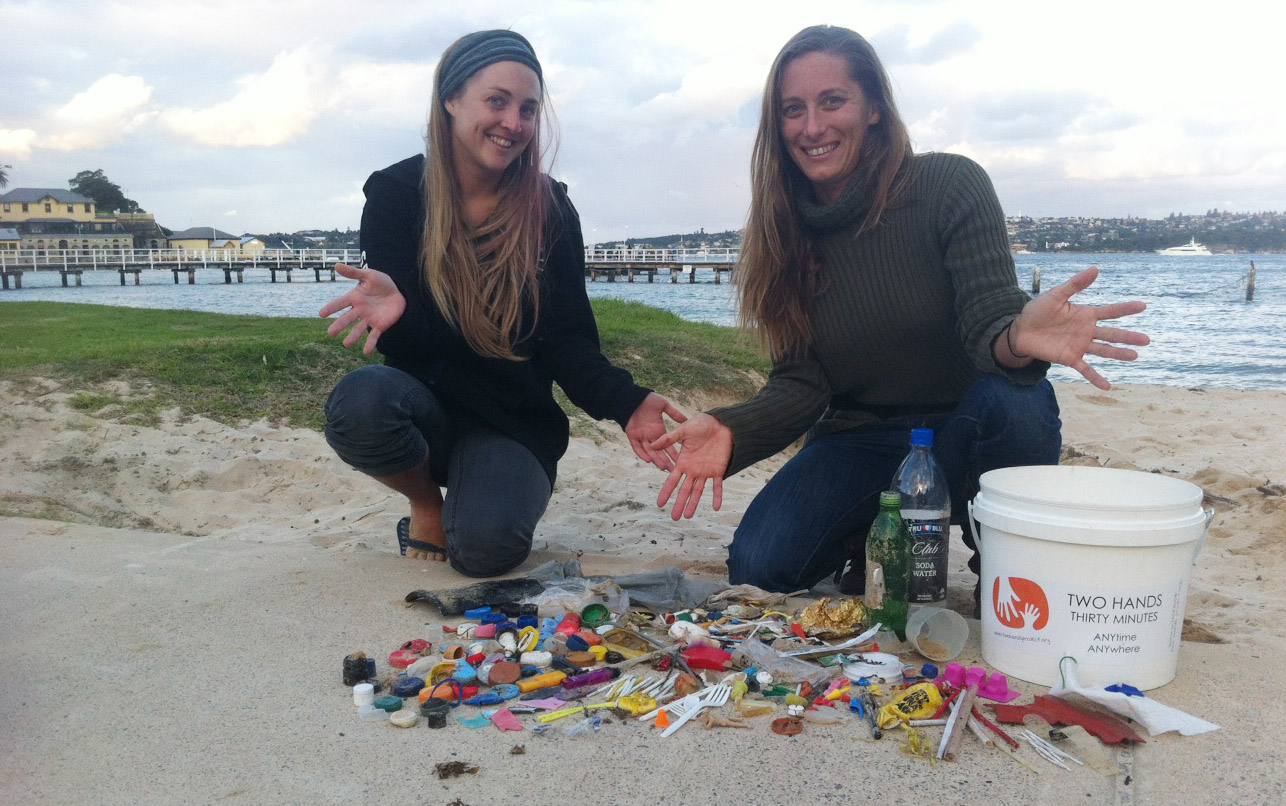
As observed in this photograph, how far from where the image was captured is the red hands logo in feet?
7.04

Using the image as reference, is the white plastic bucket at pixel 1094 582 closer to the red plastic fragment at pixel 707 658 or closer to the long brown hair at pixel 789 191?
the red plastic fragment at pixel 707 658

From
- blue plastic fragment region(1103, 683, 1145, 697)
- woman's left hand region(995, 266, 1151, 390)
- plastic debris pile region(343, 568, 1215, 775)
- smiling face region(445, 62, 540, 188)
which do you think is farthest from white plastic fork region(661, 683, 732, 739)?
smiling face region(445, 62, 540, 188)

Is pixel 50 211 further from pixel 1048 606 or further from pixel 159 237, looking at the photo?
pixel 1048 606

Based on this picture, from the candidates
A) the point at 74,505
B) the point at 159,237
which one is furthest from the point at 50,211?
the point at 74,505

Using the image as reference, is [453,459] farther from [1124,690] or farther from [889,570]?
[1124,690]

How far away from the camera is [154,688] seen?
2.21 m

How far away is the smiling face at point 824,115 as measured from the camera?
2836 millimetres

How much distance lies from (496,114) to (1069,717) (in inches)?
94.4

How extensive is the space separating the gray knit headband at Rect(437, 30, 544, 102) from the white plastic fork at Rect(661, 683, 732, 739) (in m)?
2.10

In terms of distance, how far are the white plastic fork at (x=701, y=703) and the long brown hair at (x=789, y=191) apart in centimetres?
127

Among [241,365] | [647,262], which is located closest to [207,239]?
[647,262]

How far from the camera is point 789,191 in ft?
9.98

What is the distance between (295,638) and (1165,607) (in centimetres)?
219

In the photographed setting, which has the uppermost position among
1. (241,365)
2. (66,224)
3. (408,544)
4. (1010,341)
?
(66,224)
